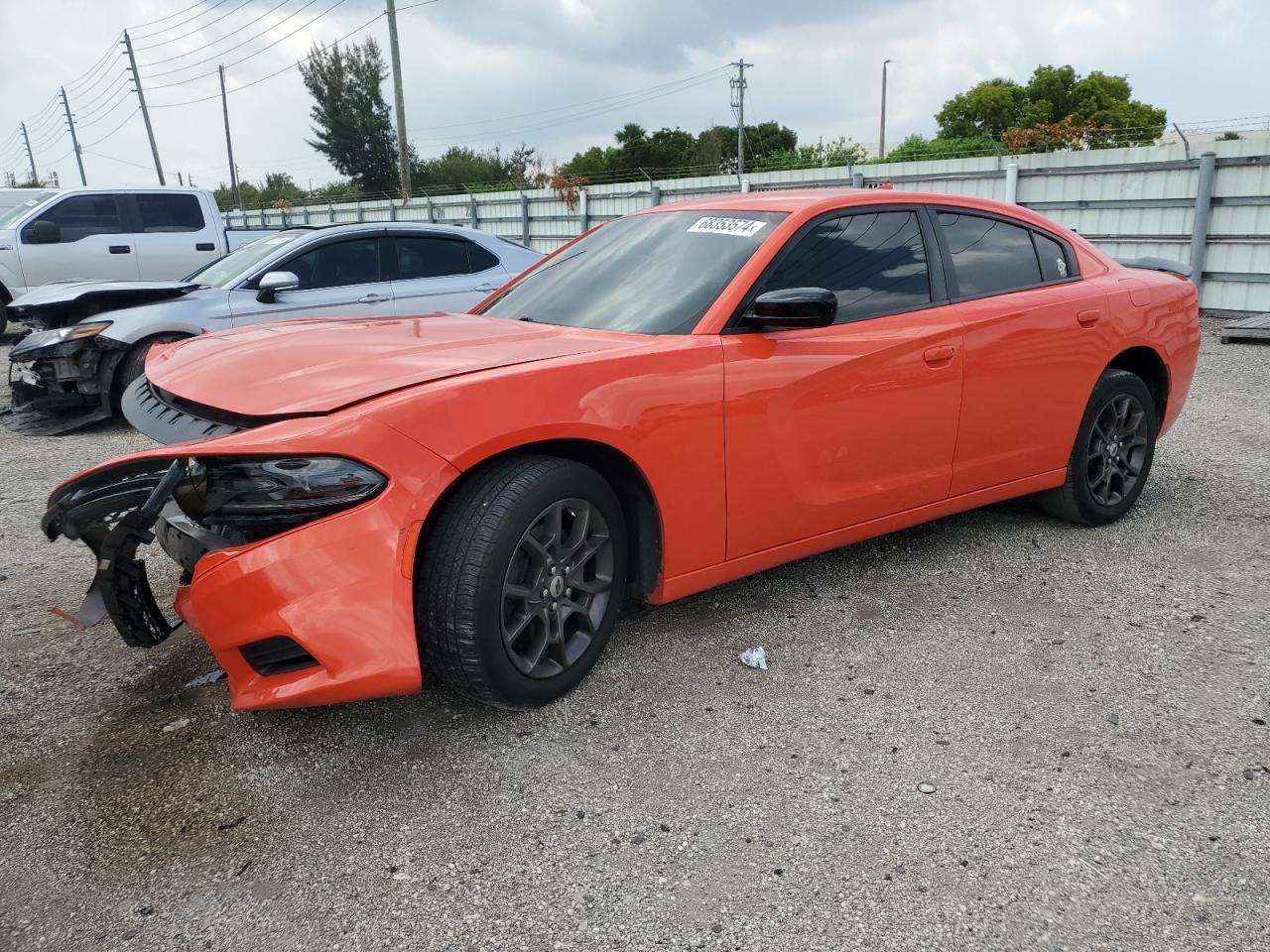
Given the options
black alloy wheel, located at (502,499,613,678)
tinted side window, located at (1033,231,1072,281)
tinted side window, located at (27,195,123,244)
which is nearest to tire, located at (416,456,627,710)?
black alloy wheel, located at (502,499,613,678)

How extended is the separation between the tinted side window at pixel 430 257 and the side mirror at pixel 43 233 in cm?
615

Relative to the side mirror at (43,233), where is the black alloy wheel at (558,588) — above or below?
below

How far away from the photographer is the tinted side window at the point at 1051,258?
13.9ft

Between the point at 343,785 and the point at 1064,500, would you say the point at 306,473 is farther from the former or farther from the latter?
the point at 1064,500

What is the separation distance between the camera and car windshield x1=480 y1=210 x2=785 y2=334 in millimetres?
3270

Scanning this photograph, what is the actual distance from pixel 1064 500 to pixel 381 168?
199 ft

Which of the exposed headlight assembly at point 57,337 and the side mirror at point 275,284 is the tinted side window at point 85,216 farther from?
the side mirror at point 275,284

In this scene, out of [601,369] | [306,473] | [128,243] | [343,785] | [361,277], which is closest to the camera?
[306,473]

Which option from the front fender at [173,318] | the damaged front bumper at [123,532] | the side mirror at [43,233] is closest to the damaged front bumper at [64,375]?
the front fender at [173,318]

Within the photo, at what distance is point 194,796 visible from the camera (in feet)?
8.24

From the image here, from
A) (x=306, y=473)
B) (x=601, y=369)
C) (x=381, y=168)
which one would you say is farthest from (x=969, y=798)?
(x=381, y=168)

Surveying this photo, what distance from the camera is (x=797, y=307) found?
120 inches

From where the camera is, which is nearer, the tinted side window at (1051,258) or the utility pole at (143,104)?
the tinted side window at (1051,258)

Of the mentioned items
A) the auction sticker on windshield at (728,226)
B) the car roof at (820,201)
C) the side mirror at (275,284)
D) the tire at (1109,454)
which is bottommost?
the tire at (1109,454)
